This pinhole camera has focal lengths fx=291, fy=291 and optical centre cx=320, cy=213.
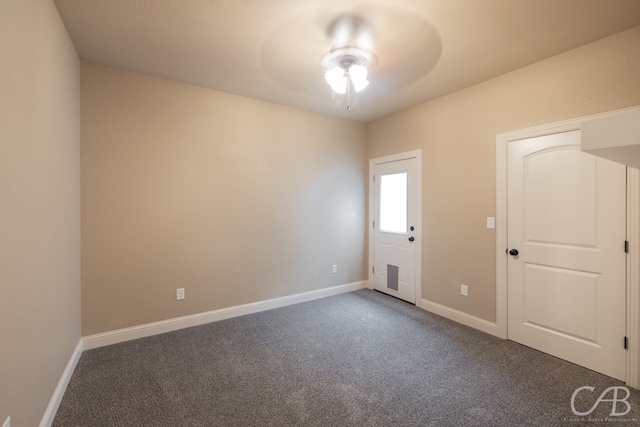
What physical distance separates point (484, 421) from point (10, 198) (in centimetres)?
288

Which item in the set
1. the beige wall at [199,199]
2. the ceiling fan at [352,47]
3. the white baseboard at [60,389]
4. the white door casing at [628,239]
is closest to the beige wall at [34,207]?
the white baseboard at [60,389]

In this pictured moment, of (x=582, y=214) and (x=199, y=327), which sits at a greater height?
(x=582, y=214)

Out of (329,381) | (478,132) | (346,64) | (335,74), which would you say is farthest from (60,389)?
(478,132)

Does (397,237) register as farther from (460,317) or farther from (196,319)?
(196,319)

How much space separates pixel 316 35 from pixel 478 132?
204 centimetres

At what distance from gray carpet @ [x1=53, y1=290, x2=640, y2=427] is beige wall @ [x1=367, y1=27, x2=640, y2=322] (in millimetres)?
658

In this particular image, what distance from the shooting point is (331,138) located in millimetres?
4359

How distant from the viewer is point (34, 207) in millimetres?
1635

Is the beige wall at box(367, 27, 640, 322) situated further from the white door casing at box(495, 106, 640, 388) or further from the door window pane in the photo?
the door window pane

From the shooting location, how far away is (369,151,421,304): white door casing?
393 cm

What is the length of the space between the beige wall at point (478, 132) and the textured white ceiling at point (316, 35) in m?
0.17

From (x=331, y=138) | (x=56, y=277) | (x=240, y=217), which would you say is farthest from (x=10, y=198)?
(x=331, y=138)

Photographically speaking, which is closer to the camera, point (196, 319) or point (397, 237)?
point (196, 319)

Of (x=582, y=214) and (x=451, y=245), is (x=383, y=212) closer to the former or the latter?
(x=451, y=245)
